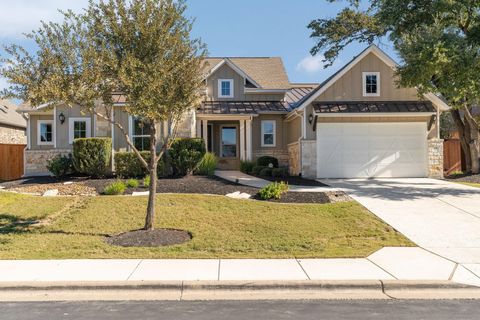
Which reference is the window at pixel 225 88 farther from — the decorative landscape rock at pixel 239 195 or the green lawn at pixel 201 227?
the green lawn at pixel 201 227

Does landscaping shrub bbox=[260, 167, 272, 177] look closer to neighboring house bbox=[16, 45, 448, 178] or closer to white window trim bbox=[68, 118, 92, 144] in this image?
neighboring house bbox=[16, 45, 448, 178]

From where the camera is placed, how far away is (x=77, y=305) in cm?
582

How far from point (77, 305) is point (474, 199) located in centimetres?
1227

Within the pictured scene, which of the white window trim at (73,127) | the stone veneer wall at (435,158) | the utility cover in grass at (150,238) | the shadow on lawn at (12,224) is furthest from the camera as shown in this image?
the white window trim at (73,127)

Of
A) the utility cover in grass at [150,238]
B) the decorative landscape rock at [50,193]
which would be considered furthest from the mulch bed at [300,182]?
the decorative landscape rock at [50,193]

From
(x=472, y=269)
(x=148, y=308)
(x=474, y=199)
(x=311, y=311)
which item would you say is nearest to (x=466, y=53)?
(x=474, y=199)

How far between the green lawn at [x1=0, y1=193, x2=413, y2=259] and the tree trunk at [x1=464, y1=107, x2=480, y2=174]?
11.8m

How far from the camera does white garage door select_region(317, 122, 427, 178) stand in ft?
60.8

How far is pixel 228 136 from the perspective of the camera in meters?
23.6

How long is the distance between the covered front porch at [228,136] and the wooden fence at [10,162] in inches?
400

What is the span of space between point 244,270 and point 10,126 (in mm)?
28159

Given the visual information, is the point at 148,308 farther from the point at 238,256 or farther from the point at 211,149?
the point at 211,149

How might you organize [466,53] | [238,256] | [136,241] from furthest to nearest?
[466,53], [136,241], [238,256]

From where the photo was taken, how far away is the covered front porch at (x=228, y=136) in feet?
70.7
